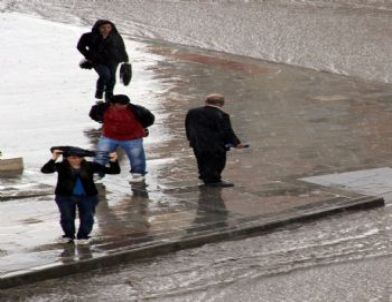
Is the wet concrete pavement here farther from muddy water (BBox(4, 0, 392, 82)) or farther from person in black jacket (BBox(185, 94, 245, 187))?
muddy water (BBox(4, 0, 392, 82))

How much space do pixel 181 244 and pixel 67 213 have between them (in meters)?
1.25

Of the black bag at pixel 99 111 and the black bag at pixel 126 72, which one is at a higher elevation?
the black bag at pixel 126 72

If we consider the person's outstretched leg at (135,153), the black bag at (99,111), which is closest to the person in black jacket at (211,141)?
the person's outstretched leg at (135,153)

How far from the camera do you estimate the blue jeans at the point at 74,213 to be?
42.9ft

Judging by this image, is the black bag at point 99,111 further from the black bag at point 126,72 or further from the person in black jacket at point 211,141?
the black bag at point 126,72

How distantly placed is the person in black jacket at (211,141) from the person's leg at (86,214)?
3061mm

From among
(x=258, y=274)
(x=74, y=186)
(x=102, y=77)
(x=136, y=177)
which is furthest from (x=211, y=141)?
(x=102, y=77)

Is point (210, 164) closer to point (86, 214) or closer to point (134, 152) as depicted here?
point (134, 152)

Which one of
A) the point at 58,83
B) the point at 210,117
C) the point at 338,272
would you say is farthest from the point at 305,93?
the point at 338,272

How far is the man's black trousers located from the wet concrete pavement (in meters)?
0.26

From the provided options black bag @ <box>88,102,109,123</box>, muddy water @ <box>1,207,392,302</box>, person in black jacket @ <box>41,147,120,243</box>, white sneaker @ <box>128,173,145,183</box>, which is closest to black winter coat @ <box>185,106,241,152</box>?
white sneaker @ <box>128,173,145,183</box>

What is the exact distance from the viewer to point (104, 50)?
68.5 feet

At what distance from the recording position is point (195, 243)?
13.4 metres

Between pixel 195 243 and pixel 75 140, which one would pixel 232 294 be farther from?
pixel 75 140
